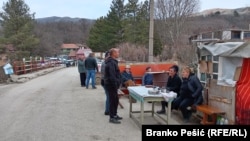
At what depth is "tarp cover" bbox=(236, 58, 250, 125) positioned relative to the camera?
302 inches

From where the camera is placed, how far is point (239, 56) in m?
7.83

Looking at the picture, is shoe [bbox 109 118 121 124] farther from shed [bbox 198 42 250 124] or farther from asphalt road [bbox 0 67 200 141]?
shed [bbox 198 42 250 124]

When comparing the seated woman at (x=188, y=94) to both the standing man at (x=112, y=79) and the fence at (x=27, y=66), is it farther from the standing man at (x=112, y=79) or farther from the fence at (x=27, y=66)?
the fence at (x=27, y=66)

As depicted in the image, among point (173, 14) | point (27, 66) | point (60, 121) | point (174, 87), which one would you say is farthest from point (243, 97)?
point (173, 14)

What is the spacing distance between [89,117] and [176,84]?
247cm

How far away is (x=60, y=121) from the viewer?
9250mm

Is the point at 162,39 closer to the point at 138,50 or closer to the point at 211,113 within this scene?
the point at 138,50

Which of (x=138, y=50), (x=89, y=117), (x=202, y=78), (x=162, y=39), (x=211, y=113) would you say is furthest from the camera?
(x=162, y=39)

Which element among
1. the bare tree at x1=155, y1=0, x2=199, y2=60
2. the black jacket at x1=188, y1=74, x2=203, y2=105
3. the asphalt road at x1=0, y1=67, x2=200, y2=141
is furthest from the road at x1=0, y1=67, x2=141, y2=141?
the bare tree at x1=155, y1=0, x2=199, y2=60

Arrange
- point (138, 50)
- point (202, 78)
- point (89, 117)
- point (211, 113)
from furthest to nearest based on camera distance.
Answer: point (138, 50), point (202, 78), point (89, 117), point (211, 113)

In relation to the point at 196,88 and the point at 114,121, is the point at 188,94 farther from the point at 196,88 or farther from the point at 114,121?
the point at 114,121

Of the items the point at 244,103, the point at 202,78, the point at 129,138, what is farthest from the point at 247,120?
the point at 202,78

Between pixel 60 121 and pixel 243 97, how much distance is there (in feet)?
14.3

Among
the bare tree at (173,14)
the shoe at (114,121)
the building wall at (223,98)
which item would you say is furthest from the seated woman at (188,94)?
the bare tree at (173,14)
